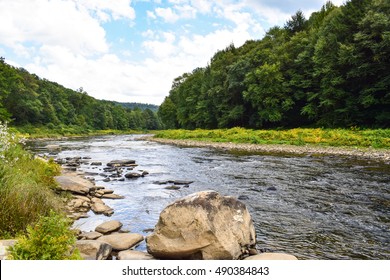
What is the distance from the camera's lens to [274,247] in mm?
7172

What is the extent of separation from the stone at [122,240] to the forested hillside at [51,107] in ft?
81.5

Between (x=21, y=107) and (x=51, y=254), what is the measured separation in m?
79.4

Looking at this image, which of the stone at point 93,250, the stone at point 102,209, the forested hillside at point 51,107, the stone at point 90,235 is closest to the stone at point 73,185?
the stone at point 102,209

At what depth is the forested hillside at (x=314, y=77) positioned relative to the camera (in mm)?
32562

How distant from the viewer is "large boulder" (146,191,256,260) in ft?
20.5

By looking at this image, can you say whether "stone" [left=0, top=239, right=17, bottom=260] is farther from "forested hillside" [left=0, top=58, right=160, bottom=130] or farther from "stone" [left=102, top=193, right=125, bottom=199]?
"forested hillside" [left=0, top=58, right=160, bottom=130]

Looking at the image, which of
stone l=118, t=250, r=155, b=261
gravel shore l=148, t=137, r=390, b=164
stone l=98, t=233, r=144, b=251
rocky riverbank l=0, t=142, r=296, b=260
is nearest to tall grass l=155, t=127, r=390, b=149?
gravel shore l=148, t=137, r=390, b=164

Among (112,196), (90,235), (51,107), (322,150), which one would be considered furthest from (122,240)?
(51,107)

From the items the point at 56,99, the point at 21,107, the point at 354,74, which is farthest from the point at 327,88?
the point at 56,99

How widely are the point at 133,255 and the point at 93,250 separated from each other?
78cm

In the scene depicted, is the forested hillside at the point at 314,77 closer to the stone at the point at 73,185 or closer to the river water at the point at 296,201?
the river water at the point at 296,201

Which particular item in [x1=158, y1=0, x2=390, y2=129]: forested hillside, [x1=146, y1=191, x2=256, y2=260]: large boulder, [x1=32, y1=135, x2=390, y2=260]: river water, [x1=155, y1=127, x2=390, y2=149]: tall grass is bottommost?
[x1=32, y1=135, x2=390, y2=260]: river water

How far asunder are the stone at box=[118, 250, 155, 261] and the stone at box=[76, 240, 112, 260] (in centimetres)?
31

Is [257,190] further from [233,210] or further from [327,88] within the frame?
[327,88]
